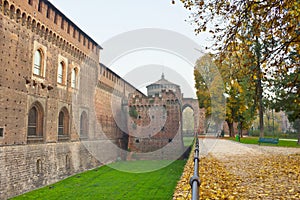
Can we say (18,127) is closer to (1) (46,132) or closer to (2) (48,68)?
(1) (46,132)

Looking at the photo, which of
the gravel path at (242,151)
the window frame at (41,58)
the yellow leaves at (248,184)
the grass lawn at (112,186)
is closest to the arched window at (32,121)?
the window frame at (41,58)

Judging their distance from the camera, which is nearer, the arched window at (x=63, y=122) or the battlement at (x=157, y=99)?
the arched window at (x=63, y=122)

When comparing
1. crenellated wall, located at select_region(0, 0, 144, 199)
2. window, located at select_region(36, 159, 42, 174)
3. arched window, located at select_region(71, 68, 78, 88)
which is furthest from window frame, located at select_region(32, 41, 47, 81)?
window, located at select_region(36, 159, 42, 174)

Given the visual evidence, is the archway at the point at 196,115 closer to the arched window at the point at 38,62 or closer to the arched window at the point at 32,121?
the arched window at the point at 32,121

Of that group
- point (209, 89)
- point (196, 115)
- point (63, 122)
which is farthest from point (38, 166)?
point (196, 115)

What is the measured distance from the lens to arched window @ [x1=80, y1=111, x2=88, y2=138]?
20511 millimetres

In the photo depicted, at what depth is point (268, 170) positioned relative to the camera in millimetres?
8039

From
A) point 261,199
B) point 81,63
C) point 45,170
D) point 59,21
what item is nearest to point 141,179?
point 45,170

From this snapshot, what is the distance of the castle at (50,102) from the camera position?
12.1m

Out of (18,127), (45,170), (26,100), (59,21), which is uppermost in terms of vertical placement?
(59,21)

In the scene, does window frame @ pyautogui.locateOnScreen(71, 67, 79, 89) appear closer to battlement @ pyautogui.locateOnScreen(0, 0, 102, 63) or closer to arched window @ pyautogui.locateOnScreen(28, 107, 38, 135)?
battlement @ pyautogui.locateOnScreen(0, 0, 102, 63)

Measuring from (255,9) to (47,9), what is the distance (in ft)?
42.3

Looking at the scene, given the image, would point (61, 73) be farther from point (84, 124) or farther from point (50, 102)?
point (84, 124)

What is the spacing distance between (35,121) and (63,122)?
10.7 feet
